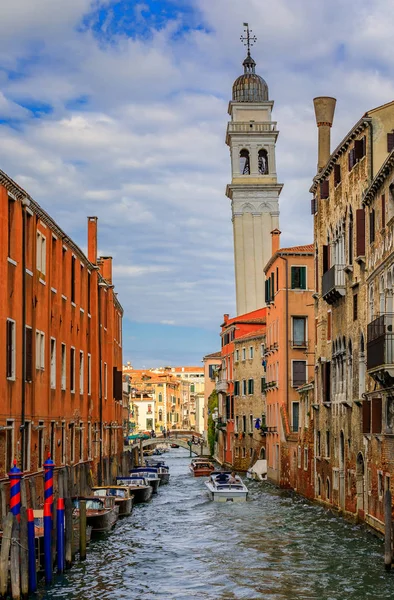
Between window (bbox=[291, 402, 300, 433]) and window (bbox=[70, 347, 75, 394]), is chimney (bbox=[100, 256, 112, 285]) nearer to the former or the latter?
window (bbox=[291, 402, 300, 433])

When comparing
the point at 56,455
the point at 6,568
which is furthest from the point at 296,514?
the point at 6,568

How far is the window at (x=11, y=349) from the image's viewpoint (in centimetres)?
2646

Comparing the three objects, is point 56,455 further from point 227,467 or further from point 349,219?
point 227,467

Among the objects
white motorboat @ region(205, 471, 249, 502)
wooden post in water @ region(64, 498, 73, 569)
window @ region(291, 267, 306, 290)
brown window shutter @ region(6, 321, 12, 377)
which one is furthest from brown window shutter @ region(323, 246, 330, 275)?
wooden post in water @ region(64, 498, 73, 569)

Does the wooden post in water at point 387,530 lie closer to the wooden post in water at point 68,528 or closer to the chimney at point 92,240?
the wooden post in water at point 68,528

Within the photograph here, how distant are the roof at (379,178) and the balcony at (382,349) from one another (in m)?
3.92

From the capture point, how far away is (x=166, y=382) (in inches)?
7308

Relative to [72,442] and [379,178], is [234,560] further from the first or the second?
[72,442]

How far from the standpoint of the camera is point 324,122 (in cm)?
4041

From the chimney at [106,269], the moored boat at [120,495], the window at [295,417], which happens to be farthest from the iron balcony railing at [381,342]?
the chimney at [106,269]

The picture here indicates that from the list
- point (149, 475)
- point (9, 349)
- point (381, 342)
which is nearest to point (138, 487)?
point (149, 475)

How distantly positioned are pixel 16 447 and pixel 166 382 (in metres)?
159

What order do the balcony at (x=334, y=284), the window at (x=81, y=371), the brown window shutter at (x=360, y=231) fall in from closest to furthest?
the brown window shutter at (x=360, y=231)
the balcony at (x=334, y=284)
the window at (x=81, y=371)

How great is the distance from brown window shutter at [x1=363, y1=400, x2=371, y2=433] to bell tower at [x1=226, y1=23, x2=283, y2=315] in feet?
188
